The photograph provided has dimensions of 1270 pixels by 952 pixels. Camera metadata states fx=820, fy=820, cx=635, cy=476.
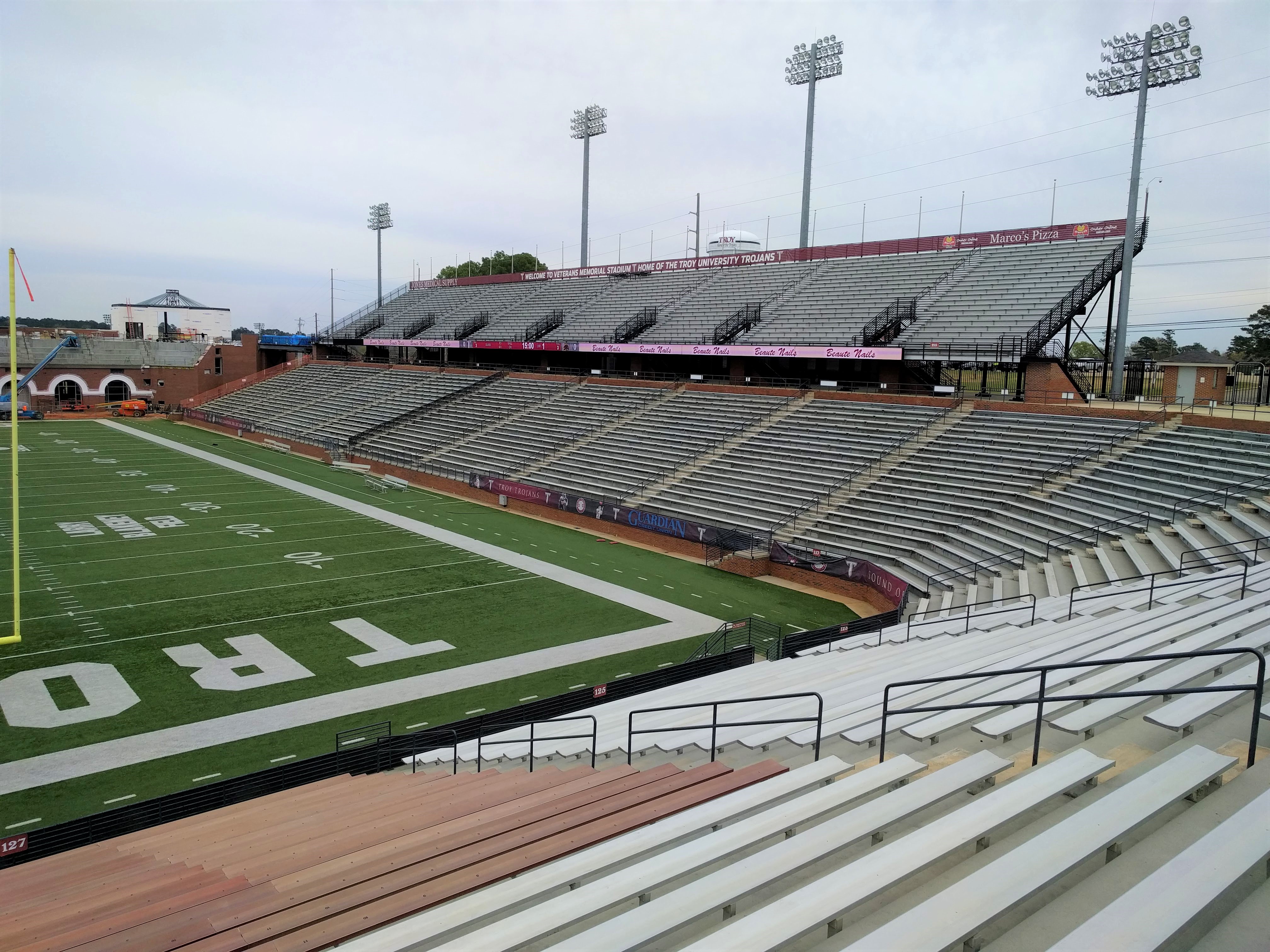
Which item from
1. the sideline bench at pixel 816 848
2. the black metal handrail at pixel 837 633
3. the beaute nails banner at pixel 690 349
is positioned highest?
the beaute nails banner at pixel 690 349

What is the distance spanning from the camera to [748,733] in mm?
7863

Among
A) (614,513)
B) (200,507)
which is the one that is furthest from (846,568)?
(200,507)

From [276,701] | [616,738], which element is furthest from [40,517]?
[616,738]

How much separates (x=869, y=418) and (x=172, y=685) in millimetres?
23711

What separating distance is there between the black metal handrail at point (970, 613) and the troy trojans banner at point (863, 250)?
22.1 metres

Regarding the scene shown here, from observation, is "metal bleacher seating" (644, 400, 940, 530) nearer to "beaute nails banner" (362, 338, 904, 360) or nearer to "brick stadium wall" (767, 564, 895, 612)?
"brick stadium wall" (767, 564, 895, 612)

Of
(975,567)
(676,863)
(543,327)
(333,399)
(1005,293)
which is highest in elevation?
(1005,293)

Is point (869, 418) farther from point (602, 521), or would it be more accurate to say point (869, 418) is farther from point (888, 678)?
point (888, 678)

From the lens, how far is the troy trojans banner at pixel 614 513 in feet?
82.5

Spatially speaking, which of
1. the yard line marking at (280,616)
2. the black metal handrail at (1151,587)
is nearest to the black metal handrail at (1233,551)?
the black metal handrail at (1151,587)

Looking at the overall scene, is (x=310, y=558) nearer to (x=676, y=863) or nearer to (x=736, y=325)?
(x=676, y=863)

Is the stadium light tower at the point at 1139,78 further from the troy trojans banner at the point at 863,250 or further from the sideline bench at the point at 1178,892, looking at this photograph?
the sideline bench at the point at 1178,892

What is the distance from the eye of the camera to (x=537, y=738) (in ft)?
34.2

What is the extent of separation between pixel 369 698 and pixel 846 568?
1267cm
